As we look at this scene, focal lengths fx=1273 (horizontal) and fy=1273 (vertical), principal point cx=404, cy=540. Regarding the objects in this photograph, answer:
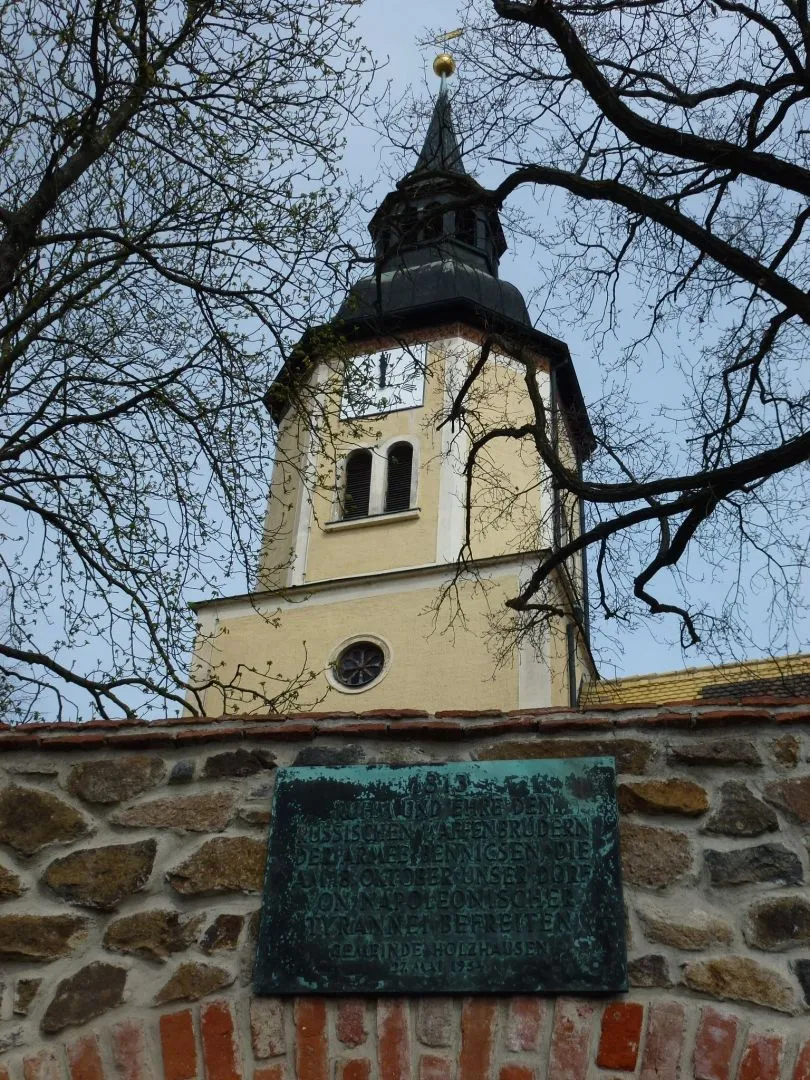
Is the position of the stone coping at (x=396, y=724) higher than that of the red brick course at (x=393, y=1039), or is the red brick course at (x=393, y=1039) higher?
the stone coping at (x=396, y=724)

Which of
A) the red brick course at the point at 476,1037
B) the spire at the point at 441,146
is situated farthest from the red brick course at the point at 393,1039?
the spire at the point at 441,146

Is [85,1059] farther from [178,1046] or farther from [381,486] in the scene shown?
[381,486]

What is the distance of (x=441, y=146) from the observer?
7547 mm

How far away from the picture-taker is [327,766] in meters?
4.19

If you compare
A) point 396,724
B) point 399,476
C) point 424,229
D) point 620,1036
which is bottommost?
point 620,1036

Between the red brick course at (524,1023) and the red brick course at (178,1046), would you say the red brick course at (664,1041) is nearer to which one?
→ the red brick course at (524,1023)

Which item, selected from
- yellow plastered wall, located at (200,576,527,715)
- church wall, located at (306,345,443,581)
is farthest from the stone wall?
church wall, located at (306,345,443,581)

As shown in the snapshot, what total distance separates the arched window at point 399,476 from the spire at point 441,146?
879cm

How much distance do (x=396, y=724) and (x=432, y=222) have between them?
4728mm

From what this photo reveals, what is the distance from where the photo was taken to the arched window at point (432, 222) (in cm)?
789

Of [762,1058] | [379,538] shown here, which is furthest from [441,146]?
[379,538]

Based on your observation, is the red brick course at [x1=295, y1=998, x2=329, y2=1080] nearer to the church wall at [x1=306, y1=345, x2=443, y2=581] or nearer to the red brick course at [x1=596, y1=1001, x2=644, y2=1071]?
the red brick course at [x1=596, y1=1001, x2=644, y2=1071]

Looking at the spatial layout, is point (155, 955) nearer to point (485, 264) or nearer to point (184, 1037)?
point (184, 1037)

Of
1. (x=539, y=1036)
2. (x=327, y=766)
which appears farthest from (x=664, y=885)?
(x=327, y=766)
